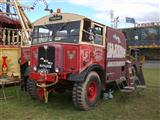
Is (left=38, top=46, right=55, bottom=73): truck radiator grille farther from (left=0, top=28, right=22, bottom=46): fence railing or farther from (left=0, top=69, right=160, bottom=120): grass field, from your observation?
(left=0, top=28, right=22, bottom=46): fence railing

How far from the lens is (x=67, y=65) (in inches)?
317

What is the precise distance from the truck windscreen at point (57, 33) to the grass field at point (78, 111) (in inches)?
72.7

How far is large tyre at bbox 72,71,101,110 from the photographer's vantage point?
25.9 ft

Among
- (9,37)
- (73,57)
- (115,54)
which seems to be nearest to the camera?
(73,57)

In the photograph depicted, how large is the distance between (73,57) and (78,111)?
141cm

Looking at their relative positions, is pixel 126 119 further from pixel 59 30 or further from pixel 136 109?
pixel 59 30

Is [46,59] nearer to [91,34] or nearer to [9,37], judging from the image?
[91,34]

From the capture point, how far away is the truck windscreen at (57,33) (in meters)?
8.26

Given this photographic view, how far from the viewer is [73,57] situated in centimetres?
797

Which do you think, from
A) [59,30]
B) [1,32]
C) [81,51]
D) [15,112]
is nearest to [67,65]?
[81,51]

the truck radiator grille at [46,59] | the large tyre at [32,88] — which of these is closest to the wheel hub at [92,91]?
the truck radiator grille at [46,59]

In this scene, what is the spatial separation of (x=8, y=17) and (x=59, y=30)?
7256mm

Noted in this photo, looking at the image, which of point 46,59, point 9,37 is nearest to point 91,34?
point 46,59

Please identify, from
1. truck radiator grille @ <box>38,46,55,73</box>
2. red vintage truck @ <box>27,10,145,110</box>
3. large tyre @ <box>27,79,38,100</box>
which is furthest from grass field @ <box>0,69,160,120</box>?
truck radiator grille @ <box>38,46,55,73</box>
